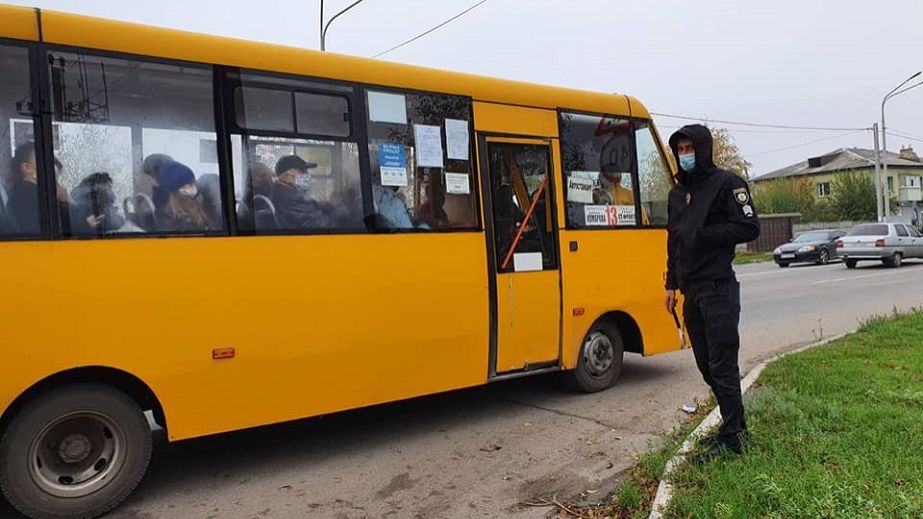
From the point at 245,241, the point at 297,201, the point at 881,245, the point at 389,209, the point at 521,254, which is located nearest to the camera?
the point at 245,241

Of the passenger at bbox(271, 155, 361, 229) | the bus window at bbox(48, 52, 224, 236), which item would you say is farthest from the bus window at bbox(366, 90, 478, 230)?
the bus window at bbox(48, 52, 224, 236)

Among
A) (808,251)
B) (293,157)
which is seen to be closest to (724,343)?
(293,157)

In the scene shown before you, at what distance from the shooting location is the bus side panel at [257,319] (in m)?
3.94

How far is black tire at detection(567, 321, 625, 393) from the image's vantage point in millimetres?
6707

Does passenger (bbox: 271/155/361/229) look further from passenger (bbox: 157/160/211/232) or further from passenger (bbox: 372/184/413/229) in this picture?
passenger (bbox: 157/160/211/232)

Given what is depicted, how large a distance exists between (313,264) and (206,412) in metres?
1.21

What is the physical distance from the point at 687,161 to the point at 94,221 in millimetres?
3719

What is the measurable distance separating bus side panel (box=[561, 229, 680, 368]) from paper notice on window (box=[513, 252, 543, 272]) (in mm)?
284

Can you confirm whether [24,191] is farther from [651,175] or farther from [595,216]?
[651,175]

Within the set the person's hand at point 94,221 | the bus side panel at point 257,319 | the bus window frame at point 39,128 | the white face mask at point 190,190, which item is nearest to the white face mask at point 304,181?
the bus side panel at point 257,319

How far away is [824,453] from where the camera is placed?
4203mm

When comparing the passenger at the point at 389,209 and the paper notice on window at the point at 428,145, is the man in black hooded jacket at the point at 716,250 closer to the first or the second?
the paper notice on window at the point at 428,145

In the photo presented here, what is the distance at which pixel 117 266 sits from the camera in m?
4.12

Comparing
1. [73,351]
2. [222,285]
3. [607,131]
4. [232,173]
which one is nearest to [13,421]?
[73,351]
